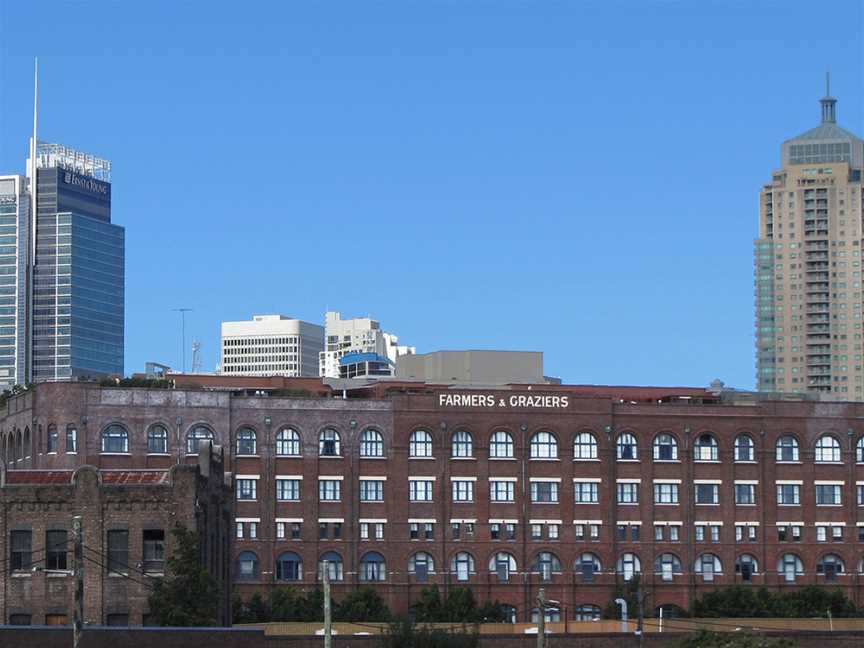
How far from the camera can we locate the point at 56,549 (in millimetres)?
102562

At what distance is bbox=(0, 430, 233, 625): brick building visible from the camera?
101 m

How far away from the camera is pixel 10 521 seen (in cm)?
10275

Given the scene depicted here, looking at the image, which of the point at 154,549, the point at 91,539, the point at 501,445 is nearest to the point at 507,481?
the point at 501,445

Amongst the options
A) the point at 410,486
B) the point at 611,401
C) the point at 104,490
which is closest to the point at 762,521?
the point at 611,401

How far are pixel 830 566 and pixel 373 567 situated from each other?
118 feet

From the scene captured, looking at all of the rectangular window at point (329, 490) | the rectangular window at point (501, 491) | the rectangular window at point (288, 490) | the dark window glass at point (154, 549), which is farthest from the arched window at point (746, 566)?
the dark window glass at point (154, 549)

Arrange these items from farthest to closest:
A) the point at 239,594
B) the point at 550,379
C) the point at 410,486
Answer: the point at 550,379 < the point at 410,486 < the point at 239,594

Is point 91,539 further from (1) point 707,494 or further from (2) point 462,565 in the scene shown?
(1) point 707,494

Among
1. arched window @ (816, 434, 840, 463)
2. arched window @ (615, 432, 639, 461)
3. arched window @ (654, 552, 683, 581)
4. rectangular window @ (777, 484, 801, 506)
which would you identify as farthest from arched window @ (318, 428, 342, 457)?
arched window @ (816, 434, 840, 463)

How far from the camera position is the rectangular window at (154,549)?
10200cm

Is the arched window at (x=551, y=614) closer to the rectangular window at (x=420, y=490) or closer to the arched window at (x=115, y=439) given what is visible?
the rectangular window at (x=420, y=490)

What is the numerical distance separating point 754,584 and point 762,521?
16.2 ft

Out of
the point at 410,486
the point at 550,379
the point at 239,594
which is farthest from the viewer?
the point at 550,379

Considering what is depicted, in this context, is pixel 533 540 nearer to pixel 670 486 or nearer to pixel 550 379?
pixel 670 486
